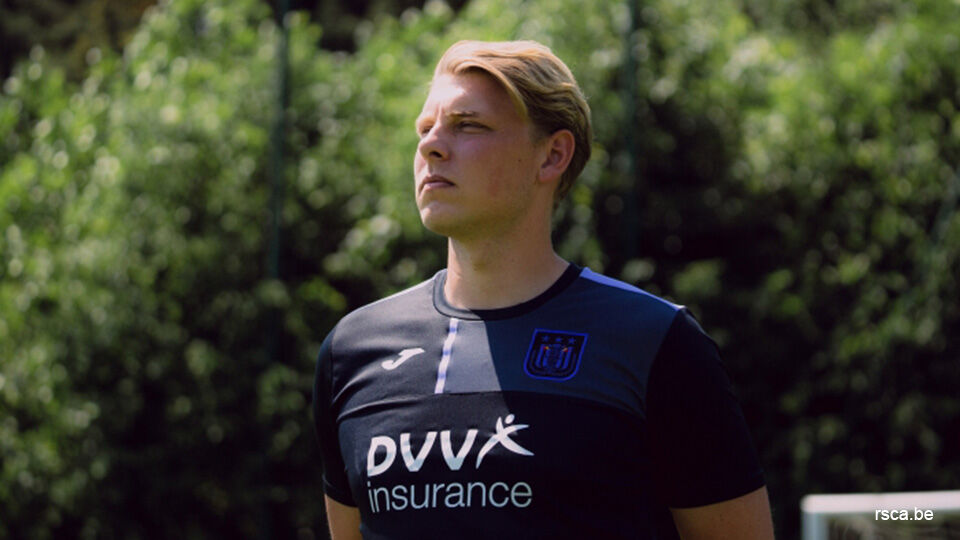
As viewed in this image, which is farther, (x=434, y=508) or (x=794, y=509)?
(x=794, y=509)

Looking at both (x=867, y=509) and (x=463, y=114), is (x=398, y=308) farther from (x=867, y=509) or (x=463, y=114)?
(x=867, y=509)

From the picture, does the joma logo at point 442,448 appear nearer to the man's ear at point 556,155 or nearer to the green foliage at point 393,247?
the man's ear at point 556,155

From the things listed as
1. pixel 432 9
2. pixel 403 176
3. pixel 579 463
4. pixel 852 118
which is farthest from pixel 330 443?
pixel 432 9

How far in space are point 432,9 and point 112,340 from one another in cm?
235

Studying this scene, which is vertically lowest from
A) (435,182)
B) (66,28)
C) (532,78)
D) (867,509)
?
(867,509)

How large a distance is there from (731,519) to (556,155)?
22.8 inches

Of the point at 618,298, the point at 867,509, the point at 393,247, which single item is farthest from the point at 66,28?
the point at 618,298

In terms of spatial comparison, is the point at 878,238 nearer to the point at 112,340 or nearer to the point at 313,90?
the point at 313,90

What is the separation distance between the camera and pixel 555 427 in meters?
1.71

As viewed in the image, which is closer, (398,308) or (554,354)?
(554,354)

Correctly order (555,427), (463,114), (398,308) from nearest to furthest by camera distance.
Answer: (555,427) → (463,114) → (398,308)

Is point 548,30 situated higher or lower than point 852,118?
higher

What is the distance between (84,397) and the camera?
18.9ft

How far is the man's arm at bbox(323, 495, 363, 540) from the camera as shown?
6.61 feet
